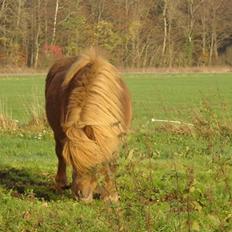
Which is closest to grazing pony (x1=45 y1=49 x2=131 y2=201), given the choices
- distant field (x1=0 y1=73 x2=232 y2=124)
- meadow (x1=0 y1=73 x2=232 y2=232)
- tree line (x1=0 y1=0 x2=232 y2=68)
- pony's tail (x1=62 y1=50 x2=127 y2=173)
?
pony's tail (x1=62 y1=50 x2=127 y2=173)

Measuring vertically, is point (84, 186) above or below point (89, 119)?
below

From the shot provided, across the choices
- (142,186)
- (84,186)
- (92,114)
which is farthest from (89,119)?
(142,186)

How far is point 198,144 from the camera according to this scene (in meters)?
12.1

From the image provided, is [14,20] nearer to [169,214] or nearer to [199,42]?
[199,42]

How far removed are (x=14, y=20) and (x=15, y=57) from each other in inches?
147

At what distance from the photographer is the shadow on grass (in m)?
7.41

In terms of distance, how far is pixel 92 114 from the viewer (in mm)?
6383

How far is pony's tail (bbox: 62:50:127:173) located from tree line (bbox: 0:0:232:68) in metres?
50.8

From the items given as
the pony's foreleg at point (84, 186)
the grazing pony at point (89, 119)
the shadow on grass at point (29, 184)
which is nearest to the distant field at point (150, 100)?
the shadow on grass at point (29, 184)

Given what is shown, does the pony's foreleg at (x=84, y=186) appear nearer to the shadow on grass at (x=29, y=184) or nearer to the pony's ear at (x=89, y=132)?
A: the pony's ear at (x=89, y=132)

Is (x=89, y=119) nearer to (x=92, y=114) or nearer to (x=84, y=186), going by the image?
(x=92, y=114)

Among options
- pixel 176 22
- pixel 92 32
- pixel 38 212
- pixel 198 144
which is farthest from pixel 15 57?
pixel 38 212

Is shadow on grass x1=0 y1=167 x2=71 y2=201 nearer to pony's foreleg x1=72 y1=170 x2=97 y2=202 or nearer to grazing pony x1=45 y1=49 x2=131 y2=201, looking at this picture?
grazing pony x1=45 y1=49 x2=131 y2=201

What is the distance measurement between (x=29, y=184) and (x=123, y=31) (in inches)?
2470
